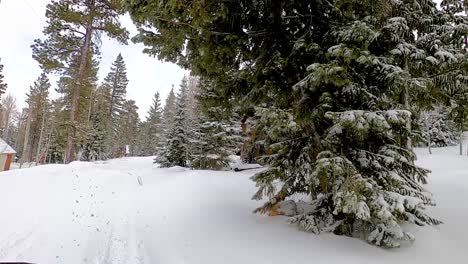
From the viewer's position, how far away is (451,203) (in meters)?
7.10

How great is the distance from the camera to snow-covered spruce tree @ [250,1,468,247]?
4.39 meters

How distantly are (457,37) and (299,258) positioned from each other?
5021mm

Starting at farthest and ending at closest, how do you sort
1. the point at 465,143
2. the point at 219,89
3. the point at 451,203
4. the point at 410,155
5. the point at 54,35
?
the point at 465,143, the point at 54,35, the point at 451,203, the point at 219,89, the point at 410,155

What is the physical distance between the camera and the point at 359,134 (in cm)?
455

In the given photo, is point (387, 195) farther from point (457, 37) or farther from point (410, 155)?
point (457, 37)

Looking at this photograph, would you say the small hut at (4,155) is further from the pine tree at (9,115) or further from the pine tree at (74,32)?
the pine tree at (9,115)

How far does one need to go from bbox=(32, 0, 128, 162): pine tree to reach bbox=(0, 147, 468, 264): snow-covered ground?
201 inches

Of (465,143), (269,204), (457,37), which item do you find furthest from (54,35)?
(465,143)

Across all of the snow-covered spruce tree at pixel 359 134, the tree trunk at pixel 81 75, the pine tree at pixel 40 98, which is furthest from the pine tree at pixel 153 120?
the snow-covered spruce tree at pixel 359 134

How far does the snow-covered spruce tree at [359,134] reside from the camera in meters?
4.39

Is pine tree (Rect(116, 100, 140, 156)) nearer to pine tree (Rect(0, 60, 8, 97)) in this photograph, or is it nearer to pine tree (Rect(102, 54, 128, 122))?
pine tree (Rect(102, 54, 128, 122))

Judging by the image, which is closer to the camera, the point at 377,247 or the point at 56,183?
the point at 377,247

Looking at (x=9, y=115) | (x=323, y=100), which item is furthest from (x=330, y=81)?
(x=9, y=115)

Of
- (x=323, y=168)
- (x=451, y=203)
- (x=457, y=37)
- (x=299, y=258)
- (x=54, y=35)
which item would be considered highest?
(x=54, y=35)
